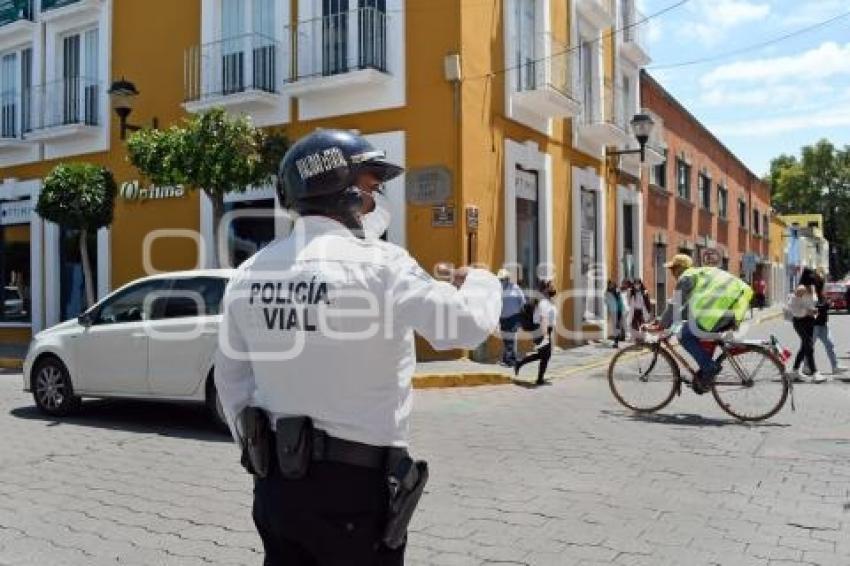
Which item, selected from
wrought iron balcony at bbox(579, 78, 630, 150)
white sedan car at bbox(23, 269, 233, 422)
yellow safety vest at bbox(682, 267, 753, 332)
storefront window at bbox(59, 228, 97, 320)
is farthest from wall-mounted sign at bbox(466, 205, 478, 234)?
storefront window at bbox(59, 228, 97, 320)

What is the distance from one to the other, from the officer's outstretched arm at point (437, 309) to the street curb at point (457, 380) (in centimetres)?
910

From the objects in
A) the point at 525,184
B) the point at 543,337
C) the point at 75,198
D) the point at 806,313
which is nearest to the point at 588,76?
the point at 525,184

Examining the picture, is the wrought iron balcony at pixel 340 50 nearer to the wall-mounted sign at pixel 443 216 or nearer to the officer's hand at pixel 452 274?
the wall-mounted sign at pixel 443 216

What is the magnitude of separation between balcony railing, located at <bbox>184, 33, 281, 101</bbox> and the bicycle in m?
9.07

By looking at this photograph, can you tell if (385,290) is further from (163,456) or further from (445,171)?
(445,171)

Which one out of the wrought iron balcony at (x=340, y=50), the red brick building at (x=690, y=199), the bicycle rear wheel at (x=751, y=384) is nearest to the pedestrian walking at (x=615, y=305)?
the red brick building at (x=690, y=199)

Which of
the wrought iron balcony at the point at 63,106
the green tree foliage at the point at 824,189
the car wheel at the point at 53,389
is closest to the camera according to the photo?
the car wheel at the point at 53,389

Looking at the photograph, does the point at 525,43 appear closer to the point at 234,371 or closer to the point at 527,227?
the point at 527,227

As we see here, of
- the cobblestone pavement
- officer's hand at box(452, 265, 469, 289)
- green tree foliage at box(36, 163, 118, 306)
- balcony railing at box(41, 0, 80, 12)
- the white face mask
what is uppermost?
balcony railing at box(41, 0, 80, 12)

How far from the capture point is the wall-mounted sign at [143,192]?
1675 cm

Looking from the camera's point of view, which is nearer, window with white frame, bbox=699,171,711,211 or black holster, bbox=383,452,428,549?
black holster, bbox=383,452,428,549

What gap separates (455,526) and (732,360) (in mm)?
4645

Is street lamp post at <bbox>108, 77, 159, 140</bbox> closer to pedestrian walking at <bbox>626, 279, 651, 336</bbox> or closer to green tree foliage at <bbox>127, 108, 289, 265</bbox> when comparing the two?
green tree foliage at <bbox>127, 108, 289, 265</bbox>

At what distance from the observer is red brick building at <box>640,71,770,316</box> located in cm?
2394
